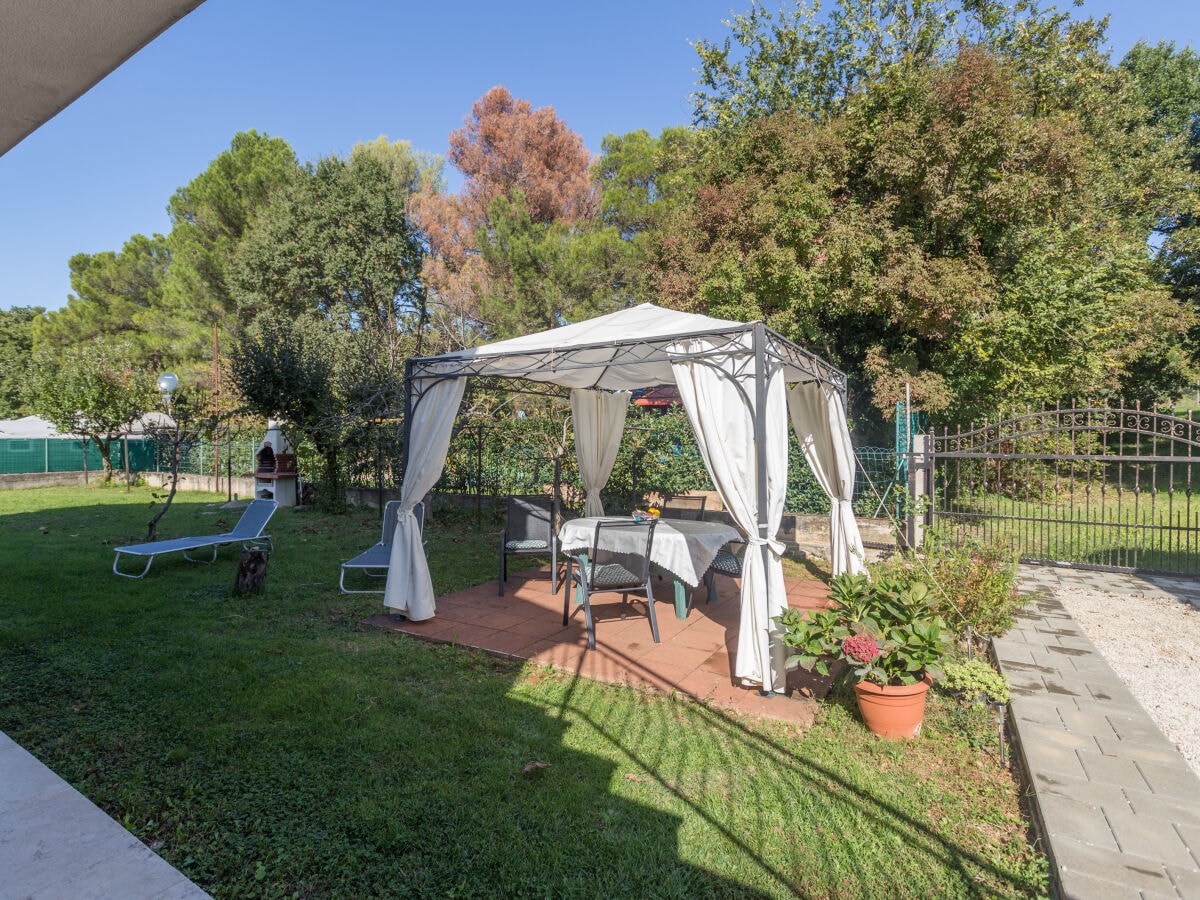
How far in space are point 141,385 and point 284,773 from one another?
1680cm

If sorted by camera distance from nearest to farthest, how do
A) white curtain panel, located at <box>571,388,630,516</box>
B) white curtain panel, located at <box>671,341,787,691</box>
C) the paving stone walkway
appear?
the paving stone walkway → white curtain panel, located at <box>671,341,787,691</box> → white curtain panel, located at <box>571,388,630,516</box>

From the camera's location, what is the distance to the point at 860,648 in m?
2.98

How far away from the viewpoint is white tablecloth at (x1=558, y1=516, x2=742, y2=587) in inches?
180

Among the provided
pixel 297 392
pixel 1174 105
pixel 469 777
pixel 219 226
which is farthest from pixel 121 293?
pixel 1174 105

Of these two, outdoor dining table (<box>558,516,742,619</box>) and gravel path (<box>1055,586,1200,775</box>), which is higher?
outdoor dining table (<box>558,516,742,619</box>)

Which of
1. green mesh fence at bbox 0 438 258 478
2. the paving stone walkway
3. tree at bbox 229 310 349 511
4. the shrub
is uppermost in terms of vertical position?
tree at bbox 229 310 349 511

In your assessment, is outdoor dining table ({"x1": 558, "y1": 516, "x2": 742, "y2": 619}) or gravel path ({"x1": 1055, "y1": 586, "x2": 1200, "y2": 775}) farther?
outdoor dining table ({"x1": 558, "y1": 516, "x2": 742, "y2": 619})

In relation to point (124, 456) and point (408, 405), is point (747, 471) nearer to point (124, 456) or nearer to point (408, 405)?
point (408, 405)

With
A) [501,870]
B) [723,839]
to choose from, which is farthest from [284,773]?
[723,839]

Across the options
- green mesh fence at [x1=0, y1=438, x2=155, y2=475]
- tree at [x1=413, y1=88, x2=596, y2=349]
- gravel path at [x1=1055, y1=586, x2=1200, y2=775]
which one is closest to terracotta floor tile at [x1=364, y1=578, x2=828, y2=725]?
gravel path at [x1=1055, y1=586, x2=1200, y2=775]

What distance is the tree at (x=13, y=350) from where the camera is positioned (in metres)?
27.4

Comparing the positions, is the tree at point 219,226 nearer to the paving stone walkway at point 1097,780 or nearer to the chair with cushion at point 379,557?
the chair with cushion at point 379,557

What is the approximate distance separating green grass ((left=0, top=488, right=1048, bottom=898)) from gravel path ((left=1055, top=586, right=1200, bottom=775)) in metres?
1.09

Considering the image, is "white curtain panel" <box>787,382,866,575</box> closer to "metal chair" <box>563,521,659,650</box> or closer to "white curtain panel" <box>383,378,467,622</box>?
"metal chair" <box>563,521,659,650</box>
